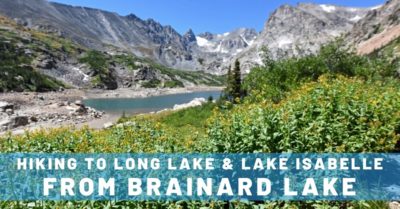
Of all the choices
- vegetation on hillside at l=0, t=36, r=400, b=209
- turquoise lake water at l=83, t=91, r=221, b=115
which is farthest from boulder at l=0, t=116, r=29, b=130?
vegetation on hillside at l=0, t=36, r=400, b=209

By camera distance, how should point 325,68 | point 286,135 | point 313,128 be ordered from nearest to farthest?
point 286,135, point 313,128, point 325,68

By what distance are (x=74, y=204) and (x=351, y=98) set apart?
310 inches

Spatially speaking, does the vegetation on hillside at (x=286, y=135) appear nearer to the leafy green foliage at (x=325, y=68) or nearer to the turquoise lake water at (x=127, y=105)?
the leafy green foliage at (x=325, y=68)

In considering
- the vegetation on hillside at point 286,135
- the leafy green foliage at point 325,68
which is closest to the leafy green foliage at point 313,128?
the vegetation on hillside at point 286,135

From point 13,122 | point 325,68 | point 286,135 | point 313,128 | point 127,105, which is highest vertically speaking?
point 325,68

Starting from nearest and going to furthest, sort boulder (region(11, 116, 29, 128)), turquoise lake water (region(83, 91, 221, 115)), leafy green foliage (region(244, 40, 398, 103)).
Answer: leafy green foliage (region(244, 40, 398, 103)) < boulder (region(11, 116, 29, 128)) < turquoise lake water (region(83, 91, 221, 115))

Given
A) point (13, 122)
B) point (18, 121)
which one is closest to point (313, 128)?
point (13, 122)

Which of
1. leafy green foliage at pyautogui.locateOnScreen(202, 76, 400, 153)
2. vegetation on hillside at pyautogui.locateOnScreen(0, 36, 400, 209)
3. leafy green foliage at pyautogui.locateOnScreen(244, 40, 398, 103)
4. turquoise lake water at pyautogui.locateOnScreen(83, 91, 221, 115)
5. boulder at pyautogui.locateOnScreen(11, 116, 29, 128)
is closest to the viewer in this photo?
vegetation on hillside at pyautogui.locateOnScreen(0, 36, 400, 209)

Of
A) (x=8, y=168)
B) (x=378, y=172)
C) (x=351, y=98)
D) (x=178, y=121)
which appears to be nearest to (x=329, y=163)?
(x=378, y=172)

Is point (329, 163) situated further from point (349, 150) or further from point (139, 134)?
point (139, 134)

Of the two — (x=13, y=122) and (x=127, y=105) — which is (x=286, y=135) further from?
(x=127, y=105)

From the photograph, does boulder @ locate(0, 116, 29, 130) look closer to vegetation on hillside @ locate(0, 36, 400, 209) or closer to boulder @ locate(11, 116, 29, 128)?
boulder @ locate(11, 116, 29, 128)

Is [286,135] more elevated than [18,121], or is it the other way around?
[286,135]

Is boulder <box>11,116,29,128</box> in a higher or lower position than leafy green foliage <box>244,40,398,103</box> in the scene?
lower
